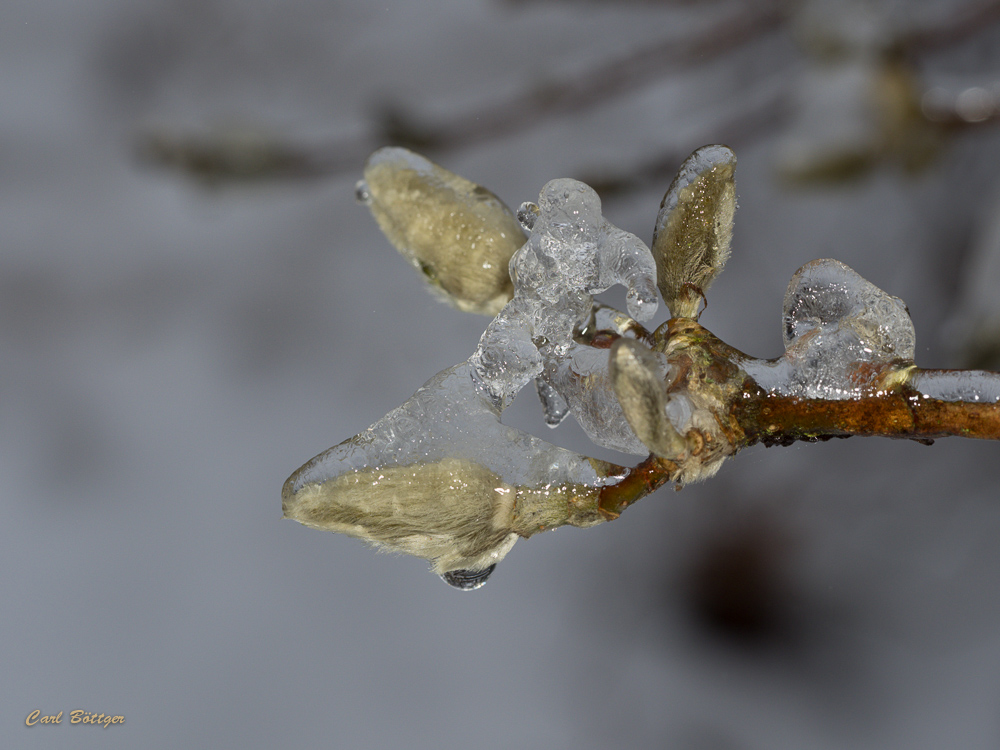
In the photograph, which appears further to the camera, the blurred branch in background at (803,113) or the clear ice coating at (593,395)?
the blurred branch in background at (803,113)

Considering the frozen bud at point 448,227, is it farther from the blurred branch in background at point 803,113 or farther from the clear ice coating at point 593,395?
the blurred branch in background at point 803,113

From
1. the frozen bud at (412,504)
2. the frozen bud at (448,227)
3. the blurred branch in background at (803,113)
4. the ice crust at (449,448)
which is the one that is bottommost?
the frozen bud at (412,504)

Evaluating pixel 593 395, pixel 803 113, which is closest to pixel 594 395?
pixel 593 395

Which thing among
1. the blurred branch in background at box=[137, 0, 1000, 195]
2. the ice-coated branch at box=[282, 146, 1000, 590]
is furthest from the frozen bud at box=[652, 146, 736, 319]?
the blurred branch in background at box=[137, 0, 1000, 195]

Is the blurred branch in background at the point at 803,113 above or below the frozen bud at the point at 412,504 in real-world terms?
above

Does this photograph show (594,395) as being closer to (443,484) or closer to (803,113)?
(443,484)

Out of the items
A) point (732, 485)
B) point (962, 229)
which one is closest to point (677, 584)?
point (732, 485)

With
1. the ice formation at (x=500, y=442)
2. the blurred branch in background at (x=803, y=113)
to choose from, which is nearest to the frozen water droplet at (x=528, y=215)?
the ice formation at (x=500, y=442)

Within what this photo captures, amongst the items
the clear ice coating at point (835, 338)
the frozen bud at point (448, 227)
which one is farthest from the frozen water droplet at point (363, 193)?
the clear ice coating at point (835, 338)

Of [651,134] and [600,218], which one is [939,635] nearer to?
[651,134]
